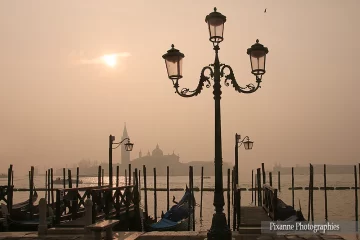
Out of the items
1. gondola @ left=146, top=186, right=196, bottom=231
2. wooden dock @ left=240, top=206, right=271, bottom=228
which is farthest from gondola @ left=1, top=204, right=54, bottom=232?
wooden dock @ left=240, top=206, right=271, bottom=228

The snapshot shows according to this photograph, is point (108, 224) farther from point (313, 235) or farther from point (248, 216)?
point (248, 216)

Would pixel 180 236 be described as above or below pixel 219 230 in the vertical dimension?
below

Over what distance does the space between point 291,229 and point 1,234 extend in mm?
7882

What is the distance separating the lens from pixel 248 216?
14.0 meters

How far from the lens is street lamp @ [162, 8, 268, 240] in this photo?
732cm

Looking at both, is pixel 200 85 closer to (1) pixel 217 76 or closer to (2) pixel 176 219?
(1) pixel 217 76

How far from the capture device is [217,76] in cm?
757

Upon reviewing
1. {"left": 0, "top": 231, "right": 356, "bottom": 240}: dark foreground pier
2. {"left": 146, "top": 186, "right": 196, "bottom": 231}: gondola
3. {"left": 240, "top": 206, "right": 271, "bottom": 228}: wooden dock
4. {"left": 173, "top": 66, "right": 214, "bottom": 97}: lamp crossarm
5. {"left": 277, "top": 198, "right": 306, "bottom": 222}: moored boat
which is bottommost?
{"left": 146, "top": 186, "right": 196, "bottom": 231}: gondola

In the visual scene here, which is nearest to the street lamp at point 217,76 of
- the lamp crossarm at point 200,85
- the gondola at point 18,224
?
the lamp crossarm at point 200,85

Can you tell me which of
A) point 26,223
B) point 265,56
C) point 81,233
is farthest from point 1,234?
point 265,56

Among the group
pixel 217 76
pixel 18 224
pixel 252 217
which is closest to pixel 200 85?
pixel 217 76

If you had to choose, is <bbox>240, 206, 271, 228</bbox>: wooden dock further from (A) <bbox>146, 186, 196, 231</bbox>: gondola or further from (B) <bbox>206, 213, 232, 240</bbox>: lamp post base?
(B) <bbox>206, 213, 232, 240</bbox>: lamp post base

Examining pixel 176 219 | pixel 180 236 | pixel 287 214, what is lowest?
pixel 176 219

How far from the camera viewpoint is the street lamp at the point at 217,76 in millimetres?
7320
